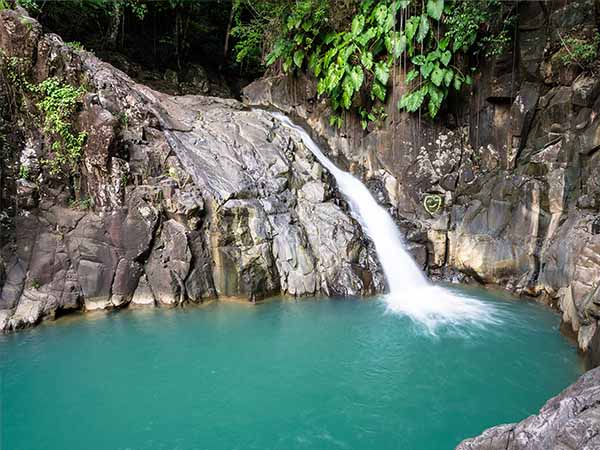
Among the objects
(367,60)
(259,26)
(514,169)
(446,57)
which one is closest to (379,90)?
(367,60)

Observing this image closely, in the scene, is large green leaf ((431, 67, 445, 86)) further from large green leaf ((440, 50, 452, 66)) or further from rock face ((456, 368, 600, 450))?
rock face ((456, 368, 600, 450))

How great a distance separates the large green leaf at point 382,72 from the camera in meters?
9.77

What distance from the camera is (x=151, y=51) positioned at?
15.5 metres

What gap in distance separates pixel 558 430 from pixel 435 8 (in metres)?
8.90

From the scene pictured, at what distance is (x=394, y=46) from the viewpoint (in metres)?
9.48

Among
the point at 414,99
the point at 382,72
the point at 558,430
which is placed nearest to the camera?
the point at 558,430

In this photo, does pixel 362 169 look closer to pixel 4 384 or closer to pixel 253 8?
pixel 253 8

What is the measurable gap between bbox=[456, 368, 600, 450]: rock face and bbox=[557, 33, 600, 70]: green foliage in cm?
701

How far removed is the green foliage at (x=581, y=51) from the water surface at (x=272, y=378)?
4779mm

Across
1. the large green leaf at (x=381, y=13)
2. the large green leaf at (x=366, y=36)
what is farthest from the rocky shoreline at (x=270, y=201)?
the large green leaf at (x=381, y=13)

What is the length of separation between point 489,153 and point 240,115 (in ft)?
20.1

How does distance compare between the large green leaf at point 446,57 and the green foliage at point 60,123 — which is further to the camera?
the large green leaf at point 446,57

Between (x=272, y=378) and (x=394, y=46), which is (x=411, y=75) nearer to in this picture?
(x=394, y=46)

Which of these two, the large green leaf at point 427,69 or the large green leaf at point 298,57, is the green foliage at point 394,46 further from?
the large green leaf at point 298,57
